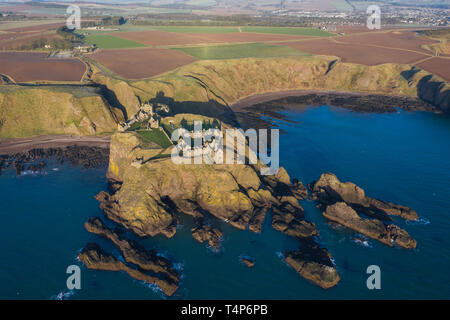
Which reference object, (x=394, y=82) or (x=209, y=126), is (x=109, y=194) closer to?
(x=209, y=126)

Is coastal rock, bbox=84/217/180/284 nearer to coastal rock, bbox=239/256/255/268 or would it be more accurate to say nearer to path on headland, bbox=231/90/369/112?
coastal rock, bbox=239/256/255/268

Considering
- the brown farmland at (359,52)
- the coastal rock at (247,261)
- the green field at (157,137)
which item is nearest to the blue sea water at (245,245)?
the coastal rock at (247,261)

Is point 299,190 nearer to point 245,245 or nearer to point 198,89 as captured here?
point 245,245

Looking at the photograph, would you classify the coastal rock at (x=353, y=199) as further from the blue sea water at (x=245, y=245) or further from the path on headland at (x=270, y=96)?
the path on headland at (x=270, y=96)

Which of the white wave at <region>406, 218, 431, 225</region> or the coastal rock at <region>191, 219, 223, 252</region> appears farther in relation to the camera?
the white wave at <region>406, 218, 431, 225</region>

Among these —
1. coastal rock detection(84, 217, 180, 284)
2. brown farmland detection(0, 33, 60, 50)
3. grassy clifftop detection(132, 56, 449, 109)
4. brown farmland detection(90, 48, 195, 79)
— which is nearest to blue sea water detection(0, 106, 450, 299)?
coastal rock detection(84, 217, 180, 284)
